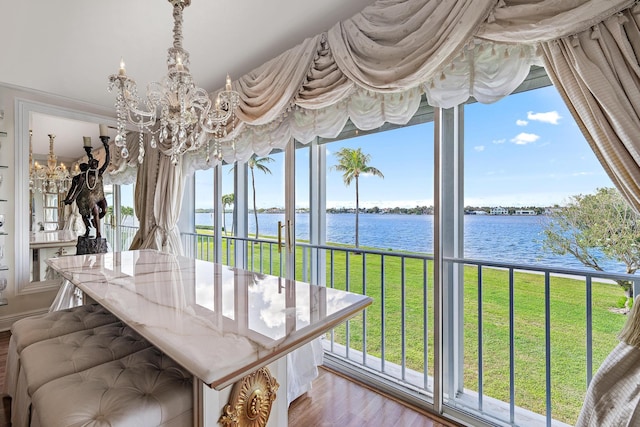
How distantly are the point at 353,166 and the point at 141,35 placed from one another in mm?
1814

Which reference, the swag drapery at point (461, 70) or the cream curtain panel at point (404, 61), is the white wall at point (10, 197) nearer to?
the swag drapery at point (461, 70)

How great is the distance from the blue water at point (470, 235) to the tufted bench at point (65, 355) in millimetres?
1494

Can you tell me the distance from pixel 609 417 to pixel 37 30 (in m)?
Result: 3.73

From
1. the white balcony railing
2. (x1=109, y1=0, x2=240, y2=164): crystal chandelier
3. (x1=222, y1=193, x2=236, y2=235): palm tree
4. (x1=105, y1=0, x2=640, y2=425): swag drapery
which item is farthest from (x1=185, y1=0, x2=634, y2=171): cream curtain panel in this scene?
(x1=222, y1=193, x2=236, y2=235): palm tree

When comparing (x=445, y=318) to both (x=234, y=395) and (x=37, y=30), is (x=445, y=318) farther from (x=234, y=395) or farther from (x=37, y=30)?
(x=37, y=30)

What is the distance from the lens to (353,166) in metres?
2.39

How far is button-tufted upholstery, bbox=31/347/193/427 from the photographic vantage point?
802 mm

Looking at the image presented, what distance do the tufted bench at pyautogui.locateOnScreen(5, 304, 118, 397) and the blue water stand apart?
1.48 meters

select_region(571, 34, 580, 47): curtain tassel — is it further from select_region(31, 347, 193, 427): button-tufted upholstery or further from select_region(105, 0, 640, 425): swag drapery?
select_region(31, 347, 193, 427): button-tufted upholstery

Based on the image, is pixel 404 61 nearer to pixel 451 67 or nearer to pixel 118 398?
pixel 451 67

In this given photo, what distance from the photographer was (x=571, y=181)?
1.43m

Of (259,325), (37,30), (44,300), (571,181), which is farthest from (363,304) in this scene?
(44,300)

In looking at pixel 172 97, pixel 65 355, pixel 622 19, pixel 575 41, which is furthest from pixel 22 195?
pixel 622 19

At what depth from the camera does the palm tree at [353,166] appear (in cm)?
232
